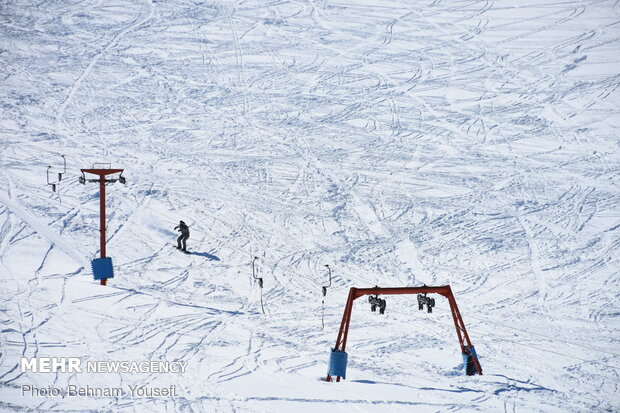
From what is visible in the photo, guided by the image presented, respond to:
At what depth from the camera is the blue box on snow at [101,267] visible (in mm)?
17625

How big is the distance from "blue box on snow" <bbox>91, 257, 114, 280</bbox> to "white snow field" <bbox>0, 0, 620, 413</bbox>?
9.7 inches

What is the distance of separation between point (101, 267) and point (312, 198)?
601 cm

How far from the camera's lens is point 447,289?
14.5 meters

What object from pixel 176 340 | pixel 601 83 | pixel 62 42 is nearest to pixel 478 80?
pixel 601 83

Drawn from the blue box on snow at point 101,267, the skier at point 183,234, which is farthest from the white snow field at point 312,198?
the skier at point 183,234

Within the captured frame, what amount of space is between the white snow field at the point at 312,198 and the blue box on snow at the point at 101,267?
247 millimetres

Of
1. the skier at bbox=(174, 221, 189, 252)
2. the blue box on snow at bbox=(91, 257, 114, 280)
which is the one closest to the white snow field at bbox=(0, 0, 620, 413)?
the blue box on snow at bbox=(91, 257, 114, 280)

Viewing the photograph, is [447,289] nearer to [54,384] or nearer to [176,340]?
[176,340]

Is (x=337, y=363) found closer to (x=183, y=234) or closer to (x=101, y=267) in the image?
(x=101, y=267)

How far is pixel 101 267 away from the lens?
1767 cm

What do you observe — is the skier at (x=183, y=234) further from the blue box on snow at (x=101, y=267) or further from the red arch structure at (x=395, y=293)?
the red arch structure at (x=395, y=293)

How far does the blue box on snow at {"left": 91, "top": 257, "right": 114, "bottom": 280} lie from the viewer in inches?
694

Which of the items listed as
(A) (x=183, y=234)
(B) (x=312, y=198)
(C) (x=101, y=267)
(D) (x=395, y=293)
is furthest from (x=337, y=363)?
(B) (x=312, y=198)

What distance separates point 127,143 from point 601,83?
13.5 m
